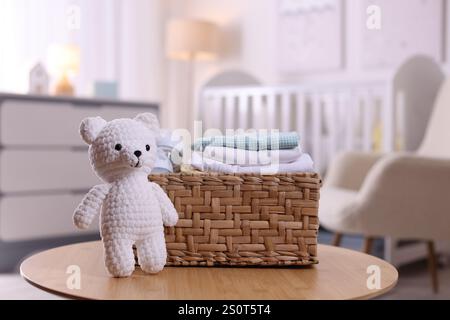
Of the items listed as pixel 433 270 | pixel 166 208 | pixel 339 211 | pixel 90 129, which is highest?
pixel 90 129

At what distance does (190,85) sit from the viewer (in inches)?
174

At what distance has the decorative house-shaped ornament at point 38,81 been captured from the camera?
2.99 m

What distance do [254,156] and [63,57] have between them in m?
2.56

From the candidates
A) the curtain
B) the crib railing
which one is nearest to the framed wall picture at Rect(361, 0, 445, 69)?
the crib railing

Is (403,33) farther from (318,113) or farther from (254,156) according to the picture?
(254,156)

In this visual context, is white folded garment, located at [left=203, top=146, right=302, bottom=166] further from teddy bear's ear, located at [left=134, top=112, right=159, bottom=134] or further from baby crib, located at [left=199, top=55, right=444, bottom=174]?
baby crib, located at [left=199, top=55, right=444, bottom=174]

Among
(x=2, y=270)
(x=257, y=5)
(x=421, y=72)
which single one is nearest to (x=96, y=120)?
(x=2, y=270)

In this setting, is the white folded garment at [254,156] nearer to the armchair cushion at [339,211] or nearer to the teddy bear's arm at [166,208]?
the teddy bear's arm at [166,208]

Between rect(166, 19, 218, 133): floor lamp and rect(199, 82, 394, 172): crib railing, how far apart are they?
390 mm

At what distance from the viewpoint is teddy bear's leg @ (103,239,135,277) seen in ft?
2.88

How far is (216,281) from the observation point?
869 mm

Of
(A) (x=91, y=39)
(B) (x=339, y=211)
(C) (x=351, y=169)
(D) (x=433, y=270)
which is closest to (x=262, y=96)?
(C) (x=351, y=169)

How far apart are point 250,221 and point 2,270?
2.03 meters

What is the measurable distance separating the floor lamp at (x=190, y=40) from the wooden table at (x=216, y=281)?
294 centimetres
